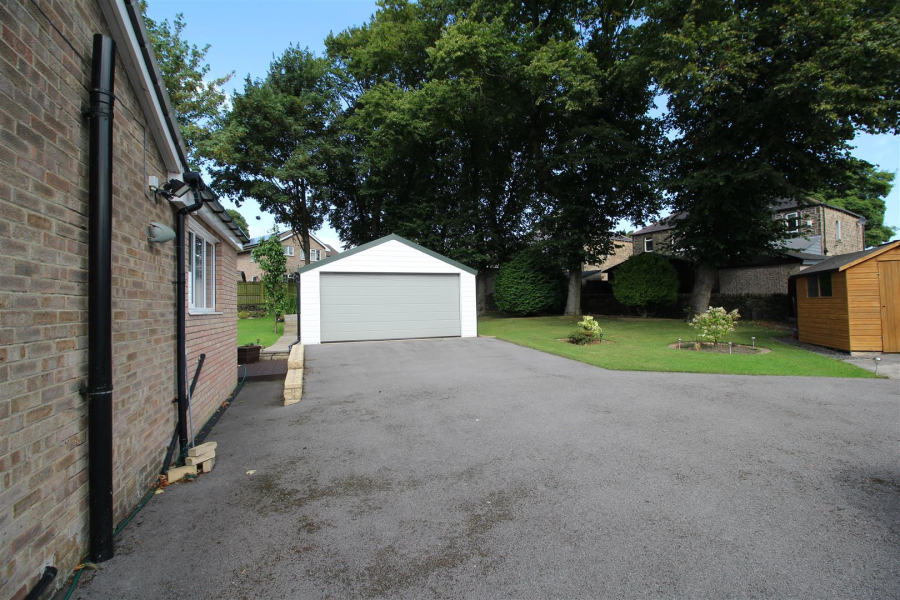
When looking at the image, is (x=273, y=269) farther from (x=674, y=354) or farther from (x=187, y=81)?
(x=674, y=354)

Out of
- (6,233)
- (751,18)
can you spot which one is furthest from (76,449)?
(751,18)

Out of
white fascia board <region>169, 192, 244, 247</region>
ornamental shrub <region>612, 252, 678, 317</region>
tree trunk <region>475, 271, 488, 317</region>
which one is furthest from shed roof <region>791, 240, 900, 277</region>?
tree trunk <region>475, 271, 488, 317</region>

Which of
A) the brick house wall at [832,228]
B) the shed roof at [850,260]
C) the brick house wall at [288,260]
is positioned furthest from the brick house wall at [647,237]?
the brick house wall at [288,260]

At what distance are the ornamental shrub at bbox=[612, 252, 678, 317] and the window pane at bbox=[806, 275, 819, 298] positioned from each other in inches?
284

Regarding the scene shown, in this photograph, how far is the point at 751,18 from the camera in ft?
41.6

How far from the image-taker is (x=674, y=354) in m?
10.2

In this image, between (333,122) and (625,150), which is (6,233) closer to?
(625,150)

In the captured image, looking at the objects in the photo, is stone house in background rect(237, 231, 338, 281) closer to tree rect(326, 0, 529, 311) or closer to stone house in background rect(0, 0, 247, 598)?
tree rect(326, 0, 529, 311)

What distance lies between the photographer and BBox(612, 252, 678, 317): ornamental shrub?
19.2m

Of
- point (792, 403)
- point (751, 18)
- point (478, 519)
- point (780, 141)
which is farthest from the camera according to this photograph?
point (780, 141)

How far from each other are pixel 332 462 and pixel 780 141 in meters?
17.3

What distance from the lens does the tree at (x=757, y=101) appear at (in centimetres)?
1109

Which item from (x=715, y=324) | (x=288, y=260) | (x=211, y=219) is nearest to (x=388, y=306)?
(x=211, y=219)

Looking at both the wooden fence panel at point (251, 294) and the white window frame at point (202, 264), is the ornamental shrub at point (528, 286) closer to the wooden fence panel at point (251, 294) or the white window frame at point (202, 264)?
the wooden fence panel at point (251, 294)
